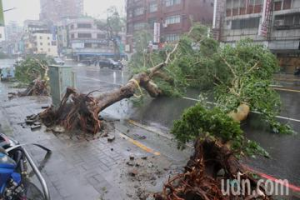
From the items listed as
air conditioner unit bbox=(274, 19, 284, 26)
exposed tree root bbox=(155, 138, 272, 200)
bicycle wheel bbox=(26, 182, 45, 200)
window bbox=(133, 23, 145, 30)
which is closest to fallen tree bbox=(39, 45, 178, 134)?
bicycle wheel bbox=(26, 182, 45, 200)

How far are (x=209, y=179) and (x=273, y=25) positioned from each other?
27125 millimetres

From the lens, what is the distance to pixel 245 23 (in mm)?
27234

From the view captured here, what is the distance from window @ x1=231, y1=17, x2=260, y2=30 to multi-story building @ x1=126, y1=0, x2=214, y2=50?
6.74 meters

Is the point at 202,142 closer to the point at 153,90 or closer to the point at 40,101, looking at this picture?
the point at 153,90

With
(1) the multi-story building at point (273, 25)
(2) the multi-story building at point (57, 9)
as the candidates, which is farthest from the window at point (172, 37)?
(2) the multi-story building at point (57, 9)

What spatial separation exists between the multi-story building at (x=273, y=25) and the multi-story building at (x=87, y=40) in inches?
1372

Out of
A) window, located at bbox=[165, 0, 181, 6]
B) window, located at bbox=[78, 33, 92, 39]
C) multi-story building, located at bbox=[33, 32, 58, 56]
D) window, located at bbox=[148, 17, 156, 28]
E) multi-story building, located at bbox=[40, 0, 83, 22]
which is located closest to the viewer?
window, located at bbox=[165, 0, 181, 6]

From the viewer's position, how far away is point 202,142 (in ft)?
12.1

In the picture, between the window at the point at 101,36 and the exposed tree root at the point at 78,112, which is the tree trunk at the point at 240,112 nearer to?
the exposed tree root at the point at 78,112

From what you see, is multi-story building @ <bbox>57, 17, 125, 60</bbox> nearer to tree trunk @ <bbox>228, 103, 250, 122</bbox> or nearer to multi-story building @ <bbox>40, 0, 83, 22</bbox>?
tree trunk @ <bbox>228, 103, 250, 122</bbox>

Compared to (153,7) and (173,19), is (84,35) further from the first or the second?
(173,19)

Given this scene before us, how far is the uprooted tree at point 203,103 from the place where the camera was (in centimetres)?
344

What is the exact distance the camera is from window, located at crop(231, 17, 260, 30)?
26.3 metres

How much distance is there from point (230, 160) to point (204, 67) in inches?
312
